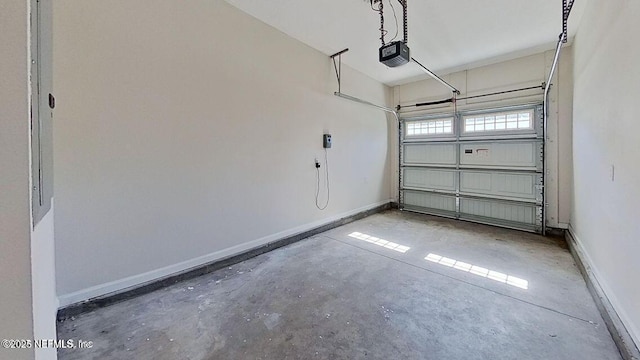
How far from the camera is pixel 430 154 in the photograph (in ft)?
18.5

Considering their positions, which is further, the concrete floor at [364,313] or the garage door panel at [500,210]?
the garage door panel at [500,210]

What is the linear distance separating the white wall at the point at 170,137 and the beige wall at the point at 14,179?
2.05 metres

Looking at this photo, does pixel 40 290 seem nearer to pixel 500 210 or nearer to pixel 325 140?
pixel 325 140

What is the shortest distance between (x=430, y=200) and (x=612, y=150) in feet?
12.0

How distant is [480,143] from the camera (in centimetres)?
496

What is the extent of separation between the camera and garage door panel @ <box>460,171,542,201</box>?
4438 mm

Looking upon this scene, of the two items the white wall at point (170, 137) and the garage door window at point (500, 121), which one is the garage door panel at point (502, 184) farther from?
the white wall at point (170, 137)

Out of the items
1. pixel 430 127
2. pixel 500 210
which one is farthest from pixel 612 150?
pixel 430 127

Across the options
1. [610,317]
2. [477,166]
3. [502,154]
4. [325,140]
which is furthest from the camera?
[477,166]

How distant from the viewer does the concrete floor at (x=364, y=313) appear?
172cm

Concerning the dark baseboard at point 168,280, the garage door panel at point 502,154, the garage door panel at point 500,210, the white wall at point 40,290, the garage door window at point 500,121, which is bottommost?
the dark baseboard at point 168,280

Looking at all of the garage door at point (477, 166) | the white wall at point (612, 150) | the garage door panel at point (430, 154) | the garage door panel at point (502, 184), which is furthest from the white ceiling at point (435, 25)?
the garage door panel at point (502, 184)

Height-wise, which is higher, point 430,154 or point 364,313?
point 430,154

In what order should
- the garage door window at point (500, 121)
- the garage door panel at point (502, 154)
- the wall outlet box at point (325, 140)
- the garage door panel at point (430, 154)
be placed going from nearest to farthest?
the wall outlet box at point (325, 140) → the garage door panel at point (502, 154) → the garage door window at point (500, 121) → the garage door panel at point (430, 154)
